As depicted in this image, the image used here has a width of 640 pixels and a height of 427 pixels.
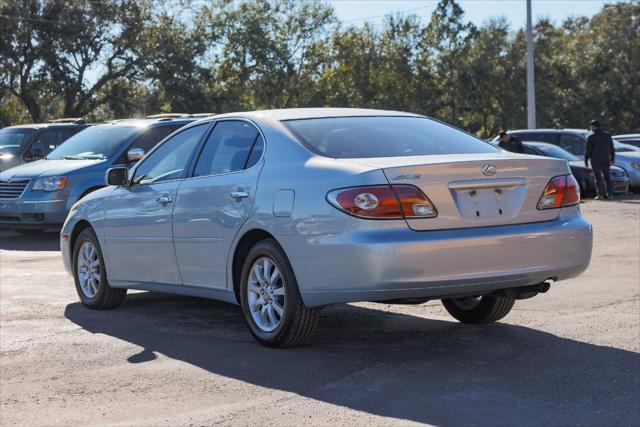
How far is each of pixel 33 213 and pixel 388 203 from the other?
9.70m

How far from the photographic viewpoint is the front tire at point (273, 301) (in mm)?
6352

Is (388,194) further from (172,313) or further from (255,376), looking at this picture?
(172,313)

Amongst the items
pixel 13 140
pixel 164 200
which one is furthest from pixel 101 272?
pixel 13 140

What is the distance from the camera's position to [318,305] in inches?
244

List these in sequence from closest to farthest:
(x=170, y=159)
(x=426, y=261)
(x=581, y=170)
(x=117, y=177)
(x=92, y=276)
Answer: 1. (x=426, y=261)
2. (x=170, y=159)
3. (x=117, y=177)
4. (x=92, y=276)
5. (x=581, y=170)

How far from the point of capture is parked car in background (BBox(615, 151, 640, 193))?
995 inches

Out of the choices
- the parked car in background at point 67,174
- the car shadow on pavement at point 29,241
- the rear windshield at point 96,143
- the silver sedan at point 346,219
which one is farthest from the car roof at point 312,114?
the rear windshield at point 96,143

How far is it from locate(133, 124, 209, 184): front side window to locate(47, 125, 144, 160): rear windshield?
670 cm

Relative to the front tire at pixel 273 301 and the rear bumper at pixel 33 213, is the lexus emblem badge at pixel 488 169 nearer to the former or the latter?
the front tire at pixel 273 301

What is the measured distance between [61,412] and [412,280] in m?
2.04

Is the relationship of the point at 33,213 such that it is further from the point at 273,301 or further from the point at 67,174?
the point at 273,301

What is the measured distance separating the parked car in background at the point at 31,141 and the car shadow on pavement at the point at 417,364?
1055 cm

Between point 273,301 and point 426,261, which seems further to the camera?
point 273,301

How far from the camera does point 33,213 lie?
14.5 m
